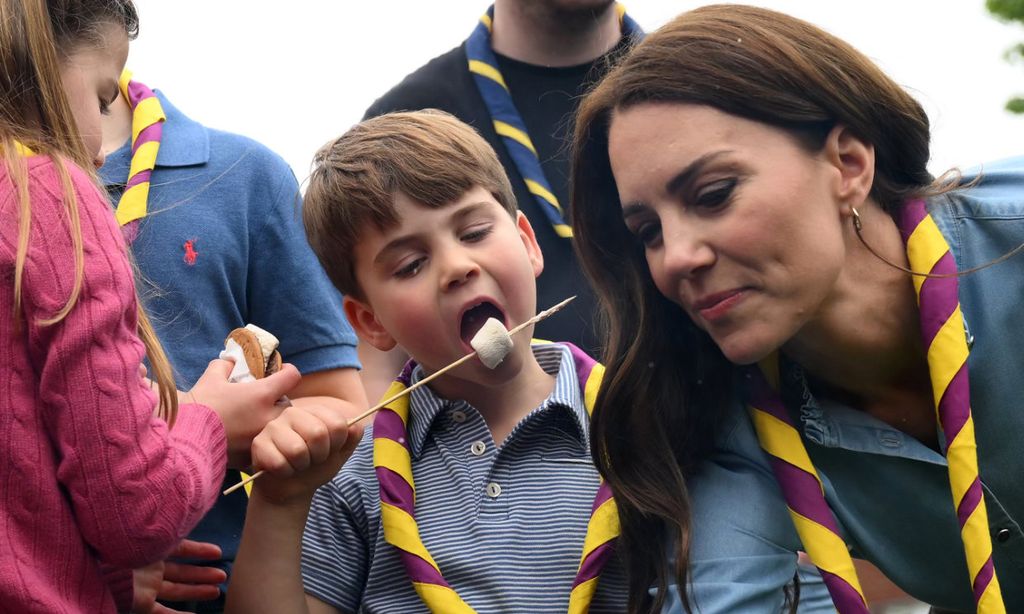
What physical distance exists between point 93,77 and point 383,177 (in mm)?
714

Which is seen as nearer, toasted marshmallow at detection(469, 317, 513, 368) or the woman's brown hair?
the woman's brown hair

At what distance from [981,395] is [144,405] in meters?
1.64

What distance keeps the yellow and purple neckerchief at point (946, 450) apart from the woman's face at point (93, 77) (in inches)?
57.8

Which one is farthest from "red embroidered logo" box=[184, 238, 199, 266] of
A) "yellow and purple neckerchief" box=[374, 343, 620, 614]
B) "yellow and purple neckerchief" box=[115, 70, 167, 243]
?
"yellow and purple neckerchief" box=[374, 343, 620, 614]

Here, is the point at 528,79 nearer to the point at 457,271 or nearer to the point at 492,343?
the point at 457,271

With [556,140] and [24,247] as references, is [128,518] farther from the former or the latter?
[556,140]

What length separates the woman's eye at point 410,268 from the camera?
3.08 metres

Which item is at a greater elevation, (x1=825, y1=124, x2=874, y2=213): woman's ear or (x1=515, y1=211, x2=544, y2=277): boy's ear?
(x1=825, y1=124, x2=874, y2=213): woman's ear

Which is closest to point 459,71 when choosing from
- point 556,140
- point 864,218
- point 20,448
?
point 556,140

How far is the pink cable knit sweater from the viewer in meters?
2.21

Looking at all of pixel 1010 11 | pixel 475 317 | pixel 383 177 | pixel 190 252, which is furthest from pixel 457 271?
pixel 1010 11

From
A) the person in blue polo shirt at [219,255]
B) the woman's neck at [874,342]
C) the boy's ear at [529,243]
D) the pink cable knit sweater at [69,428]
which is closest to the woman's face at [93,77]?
the pink cable knit sweater at [69,428]

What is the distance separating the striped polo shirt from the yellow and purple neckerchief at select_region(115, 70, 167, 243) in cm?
75

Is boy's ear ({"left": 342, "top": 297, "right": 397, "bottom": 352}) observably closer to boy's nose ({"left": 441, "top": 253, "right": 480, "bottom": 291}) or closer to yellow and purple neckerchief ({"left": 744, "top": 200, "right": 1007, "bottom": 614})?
boy's nose ({"left": 441, "top": 253, "right": 480, "bottom": 291})
